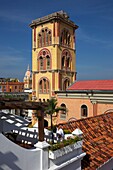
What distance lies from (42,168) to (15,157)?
0.97 m

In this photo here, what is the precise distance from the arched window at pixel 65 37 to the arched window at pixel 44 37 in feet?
5.81

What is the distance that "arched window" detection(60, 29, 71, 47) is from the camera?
2806 centimetres

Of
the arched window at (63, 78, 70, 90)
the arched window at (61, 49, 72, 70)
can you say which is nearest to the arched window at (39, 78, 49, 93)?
the arched window at (63, 78, 70, 90)

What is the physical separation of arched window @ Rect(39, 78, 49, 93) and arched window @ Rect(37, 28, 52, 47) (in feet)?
17.6

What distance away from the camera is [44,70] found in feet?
92.7

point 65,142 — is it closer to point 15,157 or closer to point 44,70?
point 15,157

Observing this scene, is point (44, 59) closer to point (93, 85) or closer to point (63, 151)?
point (93, 85)

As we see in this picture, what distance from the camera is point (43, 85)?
1150 inches

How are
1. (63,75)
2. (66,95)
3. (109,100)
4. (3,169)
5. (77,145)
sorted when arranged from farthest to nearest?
(63,75) → (66,95) → (109,100) → (77,145) → (3,169)

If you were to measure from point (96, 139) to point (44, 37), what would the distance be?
2194 centimetres

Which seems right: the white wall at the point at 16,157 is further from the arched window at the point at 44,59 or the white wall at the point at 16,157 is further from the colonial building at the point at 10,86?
the colonial building at the point at 10,86

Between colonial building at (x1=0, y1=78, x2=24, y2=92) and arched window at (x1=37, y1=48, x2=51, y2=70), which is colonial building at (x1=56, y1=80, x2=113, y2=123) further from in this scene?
colonial building at (x1=0, y1=78, x2=24, y2=92)

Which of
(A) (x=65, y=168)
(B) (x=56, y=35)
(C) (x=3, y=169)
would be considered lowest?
(A) (x=65, y=168)

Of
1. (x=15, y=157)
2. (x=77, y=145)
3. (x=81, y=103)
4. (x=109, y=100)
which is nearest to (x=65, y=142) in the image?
(x=77, y=145)
